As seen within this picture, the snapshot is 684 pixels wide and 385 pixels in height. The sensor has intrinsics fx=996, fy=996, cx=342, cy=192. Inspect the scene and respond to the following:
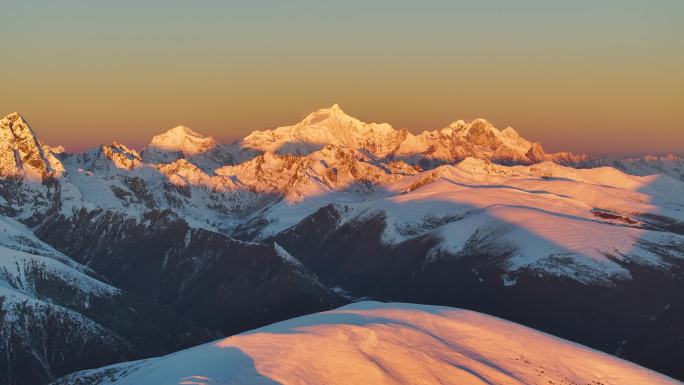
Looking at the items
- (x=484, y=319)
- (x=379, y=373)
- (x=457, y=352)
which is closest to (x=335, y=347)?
(x=379, y=373)

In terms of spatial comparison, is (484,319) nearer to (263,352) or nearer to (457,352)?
(457,352)

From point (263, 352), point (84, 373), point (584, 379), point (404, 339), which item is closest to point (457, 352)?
point (404, 339)

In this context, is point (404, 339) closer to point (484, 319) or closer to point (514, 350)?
point (514, 350)

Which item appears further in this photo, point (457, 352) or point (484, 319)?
point (484, 319)

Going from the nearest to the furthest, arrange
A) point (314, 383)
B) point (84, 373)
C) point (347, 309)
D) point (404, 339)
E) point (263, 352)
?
point (314, 383), point (263, 352), point (404, 339), point (84, 373), point (347, 309)

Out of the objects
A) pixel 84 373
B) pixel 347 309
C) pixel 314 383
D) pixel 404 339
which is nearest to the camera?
pixel 314 383

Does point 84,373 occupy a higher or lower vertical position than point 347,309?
lower
